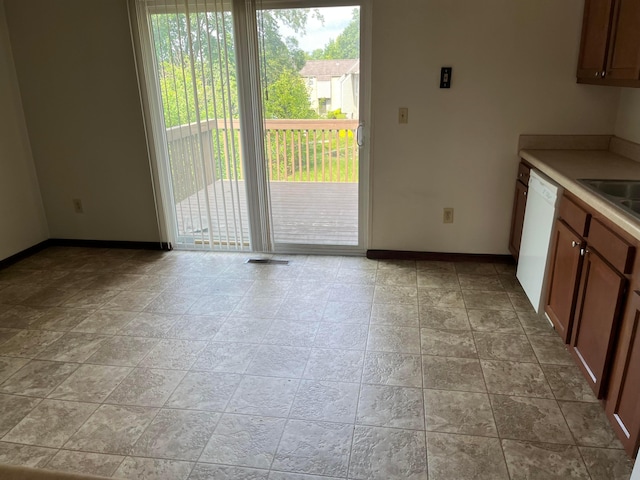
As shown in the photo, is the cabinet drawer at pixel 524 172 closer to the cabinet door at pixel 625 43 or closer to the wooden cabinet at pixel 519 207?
the wooden cabinet at pixel 519 207

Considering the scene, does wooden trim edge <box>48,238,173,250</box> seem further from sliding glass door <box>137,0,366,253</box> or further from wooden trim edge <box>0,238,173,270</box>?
sliding glass door <box>137,0,366,253</box>

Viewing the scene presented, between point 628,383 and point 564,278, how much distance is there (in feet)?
2.39

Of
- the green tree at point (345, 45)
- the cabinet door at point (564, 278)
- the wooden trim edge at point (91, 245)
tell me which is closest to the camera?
the cabinet door at point (564, 278)

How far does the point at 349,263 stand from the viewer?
A: 12.3 feet

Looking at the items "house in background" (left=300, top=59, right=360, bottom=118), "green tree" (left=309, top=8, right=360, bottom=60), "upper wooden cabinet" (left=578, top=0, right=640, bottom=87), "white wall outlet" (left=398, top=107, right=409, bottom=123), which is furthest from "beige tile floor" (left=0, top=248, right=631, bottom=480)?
"green tree" (left=309, top=8, right=360, bottom=60)

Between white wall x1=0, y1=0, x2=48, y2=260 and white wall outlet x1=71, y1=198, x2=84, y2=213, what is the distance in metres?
0.32

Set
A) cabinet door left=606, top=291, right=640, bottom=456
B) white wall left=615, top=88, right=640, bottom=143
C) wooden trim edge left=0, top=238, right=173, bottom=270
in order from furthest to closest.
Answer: wooden trim edge left=0, top=238, right=173, bottom=270 → white wall left=615, top=88, right=640, bottom=143 → cabinet door left=606, top=291, right=640, bottom=456

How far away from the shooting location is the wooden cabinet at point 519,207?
3203mm

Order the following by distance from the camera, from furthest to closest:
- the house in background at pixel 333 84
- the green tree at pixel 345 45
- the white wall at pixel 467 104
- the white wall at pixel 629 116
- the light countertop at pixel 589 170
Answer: the house in background at pixel 333 84 → the green tree at pixel 345 45 → the white wall at pixel 467 104 → the white wall at pixel 629 116 → the light countertop at pixel 589 170

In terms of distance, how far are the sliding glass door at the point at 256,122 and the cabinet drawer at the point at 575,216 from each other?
63.4 inches

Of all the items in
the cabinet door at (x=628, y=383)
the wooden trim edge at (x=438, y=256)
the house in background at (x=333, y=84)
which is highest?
the house in background at (x=333, y=84)

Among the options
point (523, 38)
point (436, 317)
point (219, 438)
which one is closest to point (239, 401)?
point (219, 438)

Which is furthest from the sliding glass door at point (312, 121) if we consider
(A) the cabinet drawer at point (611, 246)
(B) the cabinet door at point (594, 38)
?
(A) the cabinet drawer at point (611, 246)

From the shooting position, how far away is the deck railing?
3629 mm
